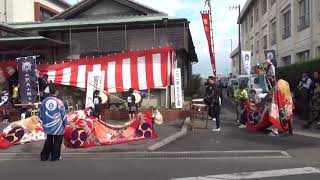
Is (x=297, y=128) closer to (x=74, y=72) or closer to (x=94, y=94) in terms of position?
(x=94, y=94)

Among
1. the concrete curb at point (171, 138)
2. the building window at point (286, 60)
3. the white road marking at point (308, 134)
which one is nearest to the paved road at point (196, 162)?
the concrete curb at point (171, 138)

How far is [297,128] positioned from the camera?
56.7ft

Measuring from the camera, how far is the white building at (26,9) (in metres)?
35.1

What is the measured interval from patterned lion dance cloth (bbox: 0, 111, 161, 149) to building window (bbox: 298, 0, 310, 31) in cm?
1976

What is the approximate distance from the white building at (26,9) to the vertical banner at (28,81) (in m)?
14.2

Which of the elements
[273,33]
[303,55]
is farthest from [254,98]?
[273,33]

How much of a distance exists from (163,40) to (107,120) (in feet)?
16.0

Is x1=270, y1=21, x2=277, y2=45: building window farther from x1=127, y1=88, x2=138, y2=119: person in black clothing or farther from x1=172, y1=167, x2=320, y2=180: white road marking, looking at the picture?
x1=172, y1=167, x2=320, y2=180: white road marking

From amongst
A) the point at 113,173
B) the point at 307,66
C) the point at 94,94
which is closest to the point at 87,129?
the point at 113,173

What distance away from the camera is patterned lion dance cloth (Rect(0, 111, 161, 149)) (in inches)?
533

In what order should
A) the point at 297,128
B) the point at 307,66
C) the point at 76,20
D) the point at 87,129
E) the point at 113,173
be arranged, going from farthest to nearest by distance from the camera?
the point at 76,20 → the point at 307,66 → the point at 297,128 → the point at 87,129 → the point at 113,173

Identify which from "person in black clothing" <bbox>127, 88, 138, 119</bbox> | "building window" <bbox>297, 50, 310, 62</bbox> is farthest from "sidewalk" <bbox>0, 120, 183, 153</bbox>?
"building window" <bbox>297, 50, 310, 62</bbox>

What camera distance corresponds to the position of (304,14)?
3297 cm

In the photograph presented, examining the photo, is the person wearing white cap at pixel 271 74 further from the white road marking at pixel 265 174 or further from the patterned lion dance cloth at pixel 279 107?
the white road marking at pixel 265 174
